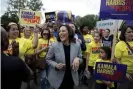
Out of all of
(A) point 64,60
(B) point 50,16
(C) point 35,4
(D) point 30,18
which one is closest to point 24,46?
(A) point 64,60

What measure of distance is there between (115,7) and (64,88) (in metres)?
2.11

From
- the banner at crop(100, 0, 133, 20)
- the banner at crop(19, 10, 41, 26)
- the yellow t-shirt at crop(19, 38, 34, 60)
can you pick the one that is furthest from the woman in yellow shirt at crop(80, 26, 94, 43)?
the banner at crop(100, 0, 133, 20)

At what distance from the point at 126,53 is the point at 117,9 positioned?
905 millimetres

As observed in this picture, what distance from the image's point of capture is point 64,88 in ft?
16.4

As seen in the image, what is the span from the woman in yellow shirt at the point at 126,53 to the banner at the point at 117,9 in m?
0.34

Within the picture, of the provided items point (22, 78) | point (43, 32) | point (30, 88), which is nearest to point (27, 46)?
point (43, 32)

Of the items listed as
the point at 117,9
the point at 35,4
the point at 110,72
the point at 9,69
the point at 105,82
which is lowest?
the point at 35,4

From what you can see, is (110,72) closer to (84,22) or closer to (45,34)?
(45,34)

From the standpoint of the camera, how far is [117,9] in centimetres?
625

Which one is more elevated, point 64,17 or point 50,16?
point 64,17

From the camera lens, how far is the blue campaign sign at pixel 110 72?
5.36m

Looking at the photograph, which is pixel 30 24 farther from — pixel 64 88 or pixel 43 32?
pixel 64 88

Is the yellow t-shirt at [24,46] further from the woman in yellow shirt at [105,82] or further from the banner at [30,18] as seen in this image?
the banner at [30,18]

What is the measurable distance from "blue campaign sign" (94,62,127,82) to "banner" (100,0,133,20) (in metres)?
1.21
